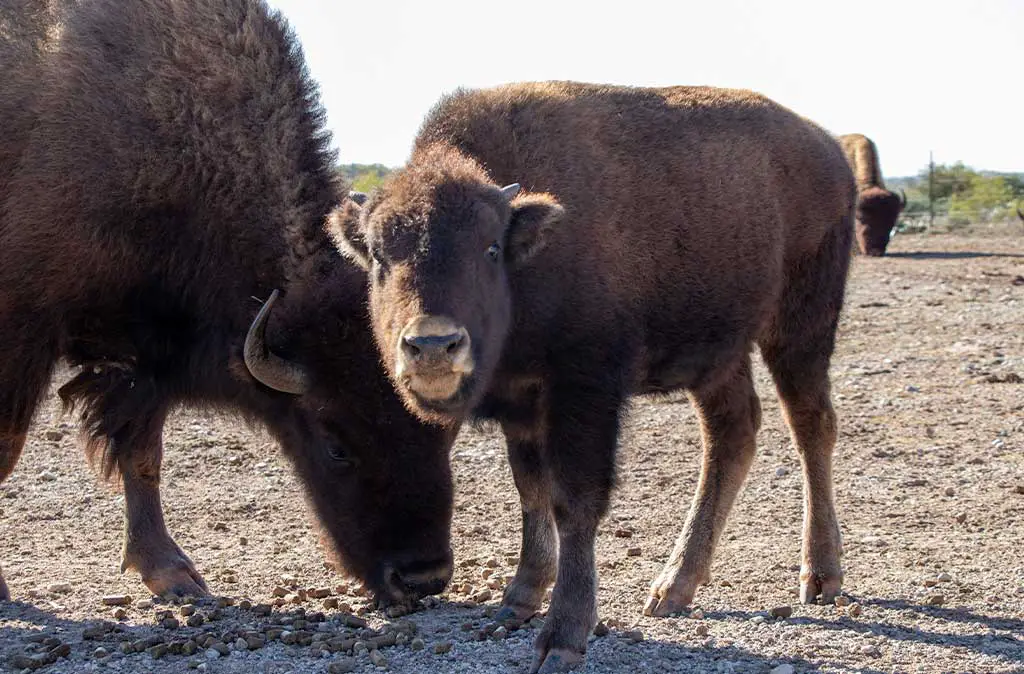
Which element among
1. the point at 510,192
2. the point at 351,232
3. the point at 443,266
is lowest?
the point at 443,266

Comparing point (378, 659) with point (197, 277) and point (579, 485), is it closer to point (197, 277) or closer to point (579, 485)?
point (579, 485)

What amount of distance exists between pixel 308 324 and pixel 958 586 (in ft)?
11.2

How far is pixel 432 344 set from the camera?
4215mm

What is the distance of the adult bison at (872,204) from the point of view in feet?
89.1

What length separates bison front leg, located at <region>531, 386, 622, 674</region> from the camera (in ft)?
16.0

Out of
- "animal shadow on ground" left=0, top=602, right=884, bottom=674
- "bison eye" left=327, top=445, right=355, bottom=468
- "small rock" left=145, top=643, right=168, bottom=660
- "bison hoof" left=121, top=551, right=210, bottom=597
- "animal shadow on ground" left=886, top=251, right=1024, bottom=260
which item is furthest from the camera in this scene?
"animal shadow on ground" left=886, top=251, right=1024, bottom=260

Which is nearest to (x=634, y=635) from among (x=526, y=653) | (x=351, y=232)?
(x=526, y=653)

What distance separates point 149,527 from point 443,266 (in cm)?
296

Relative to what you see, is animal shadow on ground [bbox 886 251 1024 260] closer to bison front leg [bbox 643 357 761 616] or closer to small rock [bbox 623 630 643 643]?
bison front leg [bbox 643 357 761 616]

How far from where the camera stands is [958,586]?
5.87 m

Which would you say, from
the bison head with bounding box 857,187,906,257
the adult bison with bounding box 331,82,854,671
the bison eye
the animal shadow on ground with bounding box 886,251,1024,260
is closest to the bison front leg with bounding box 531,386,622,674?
the adult bison with bounding box 331,82,854,671

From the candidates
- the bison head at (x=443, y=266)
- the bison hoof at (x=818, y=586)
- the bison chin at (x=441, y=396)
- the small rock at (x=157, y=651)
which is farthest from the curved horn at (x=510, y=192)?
the bison hoof at (x=818, y=586)

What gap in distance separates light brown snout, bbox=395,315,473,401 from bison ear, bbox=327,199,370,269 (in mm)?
816

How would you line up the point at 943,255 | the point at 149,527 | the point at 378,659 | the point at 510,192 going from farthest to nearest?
1. the point at 943,255
2. the point at 149,527
3. the point at 510,192
4. the point at 378,659
